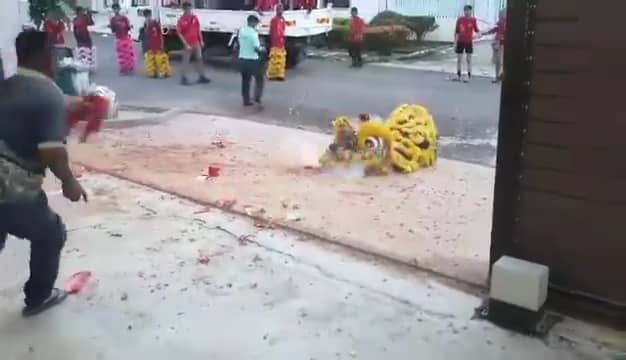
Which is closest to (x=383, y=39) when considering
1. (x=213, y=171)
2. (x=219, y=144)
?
(x=219, y=144)

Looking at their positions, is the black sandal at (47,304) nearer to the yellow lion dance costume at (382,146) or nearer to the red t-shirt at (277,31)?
the yellow lion dance costume at (382,146)

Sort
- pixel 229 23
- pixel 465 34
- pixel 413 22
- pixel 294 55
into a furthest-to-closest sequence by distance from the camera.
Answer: pixel 413 22
pixel 294 55
pixel 229 23
pixel 465 34

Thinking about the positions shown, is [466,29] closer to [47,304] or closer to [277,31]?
[277,31]

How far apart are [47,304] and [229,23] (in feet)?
47.9

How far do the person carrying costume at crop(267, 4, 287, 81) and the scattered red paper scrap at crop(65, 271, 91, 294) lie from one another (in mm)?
11901

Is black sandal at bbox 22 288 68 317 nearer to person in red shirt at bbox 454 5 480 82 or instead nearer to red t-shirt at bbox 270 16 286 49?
red t-shirt at bbox 270 16 286 49

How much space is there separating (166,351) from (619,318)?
7.75 feet

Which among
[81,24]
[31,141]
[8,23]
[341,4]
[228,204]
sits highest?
[341,4]

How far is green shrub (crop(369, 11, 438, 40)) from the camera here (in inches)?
913

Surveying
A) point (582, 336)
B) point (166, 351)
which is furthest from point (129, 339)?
point (582, 336)

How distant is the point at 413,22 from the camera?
76.5ft

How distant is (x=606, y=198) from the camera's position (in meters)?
3.75

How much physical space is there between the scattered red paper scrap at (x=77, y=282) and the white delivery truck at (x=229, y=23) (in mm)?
12911

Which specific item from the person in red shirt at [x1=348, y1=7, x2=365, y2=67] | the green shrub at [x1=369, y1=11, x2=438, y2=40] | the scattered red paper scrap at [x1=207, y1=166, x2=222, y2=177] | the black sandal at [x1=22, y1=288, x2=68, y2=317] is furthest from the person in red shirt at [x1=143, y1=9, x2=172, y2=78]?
the black sandal at [x1=22, y1=288, x2=68, y2=317]
